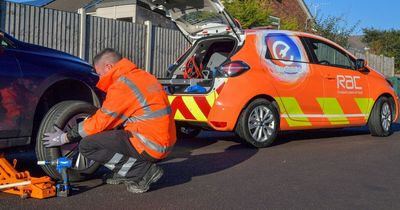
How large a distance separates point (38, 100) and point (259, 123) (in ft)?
11.8

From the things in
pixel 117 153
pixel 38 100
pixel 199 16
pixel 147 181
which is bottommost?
pixel 147 181

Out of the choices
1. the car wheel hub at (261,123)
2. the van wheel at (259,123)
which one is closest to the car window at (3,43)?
the van wheel at (259,123)

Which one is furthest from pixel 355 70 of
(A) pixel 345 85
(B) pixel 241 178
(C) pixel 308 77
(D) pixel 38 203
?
(D) pixel 38 203

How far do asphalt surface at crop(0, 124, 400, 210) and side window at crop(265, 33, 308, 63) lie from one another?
1322 millimetres

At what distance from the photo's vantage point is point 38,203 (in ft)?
14.7

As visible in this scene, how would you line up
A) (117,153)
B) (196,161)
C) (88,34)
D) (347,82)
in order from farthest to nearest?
(88,34) → (347,82) → (196,161) → (117,153)

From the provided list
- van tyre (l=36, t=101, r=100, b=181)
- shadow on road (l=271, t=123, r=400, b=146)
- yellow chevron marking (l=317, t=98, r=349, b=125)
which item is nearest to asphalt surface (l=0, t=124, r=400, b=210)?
van tyre (l=36, t=101, r=100, b=181)

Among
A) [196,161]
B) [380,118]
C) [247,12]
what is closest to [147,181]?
[196,161]

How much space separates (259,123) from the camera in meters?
7.79

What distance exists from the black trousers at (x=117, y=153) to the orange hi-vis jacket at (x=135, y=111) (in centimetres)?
5

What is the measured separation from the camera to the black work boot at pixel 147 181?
16.1ft

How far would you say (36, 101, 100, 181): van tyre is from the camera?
495 cm

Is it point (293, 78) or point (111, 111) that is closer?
point (111, 111)

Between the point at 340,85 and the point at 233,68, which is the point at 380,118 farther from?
the point at 233,68
